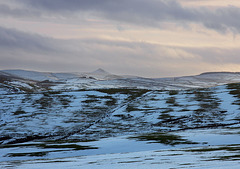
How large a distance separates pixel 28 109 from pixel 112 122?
104ft

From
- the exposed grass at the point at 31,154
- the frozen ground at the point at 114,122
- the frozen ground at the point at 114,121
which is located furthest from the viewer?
the frozen ground at the point at 114,121

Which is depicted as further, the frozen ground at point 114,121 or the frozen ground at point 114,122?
the frozen ground at point 114,121

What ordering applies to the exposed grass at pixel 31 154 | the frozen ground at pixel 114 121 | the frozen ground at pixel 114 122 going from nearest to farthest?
the exposed grass at pixel 31 154 → the frozen ground at pixel 114 122 → the frozen ground at pixel 114 121

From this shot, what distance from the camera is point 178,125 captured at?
82000 millimetres

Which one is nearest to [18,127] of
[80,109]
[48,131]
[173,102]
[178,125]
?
[48,131]

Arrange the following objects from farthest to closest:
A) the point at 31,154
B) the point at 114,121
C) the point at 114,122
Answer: the point at 114,121, the point at 114,122, the point at 31,154

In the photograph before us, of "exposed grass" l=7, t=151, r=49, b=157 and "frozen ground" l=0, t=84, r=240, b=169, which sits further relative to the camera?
"frozen ground" l=0, t=84, r=240, b=169

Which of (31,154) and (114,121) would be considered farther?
(114,121)

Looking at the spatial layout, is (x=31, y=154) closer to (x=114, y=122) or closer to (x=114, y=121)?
(x=114, y=122)

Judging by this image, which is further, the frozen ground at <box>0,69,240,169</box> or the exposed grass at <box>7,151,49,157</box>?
the frozen ground at <box>0,69,240,169</box>

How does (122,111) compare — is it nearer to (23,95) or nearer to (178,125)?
(178,125)

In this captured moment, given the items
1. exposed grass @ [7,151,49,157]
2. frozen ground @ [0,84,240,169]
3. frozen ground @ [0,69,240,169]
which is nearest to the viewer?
exposed grass @ [7,151,49,157]

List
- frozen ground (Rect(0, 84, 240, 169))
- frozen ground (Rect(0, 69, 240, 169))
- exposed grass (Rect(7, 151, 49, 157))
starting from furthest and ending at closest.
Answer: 1. frozen ground (Rect(0, 84, 240, 169))
2. frozen ground (Rect(0, 69, 240, 169))
3. exposed grass (Rect(7, 151, 49, 157))

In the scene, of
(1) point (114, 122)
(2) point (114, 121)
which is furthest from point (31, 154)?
(2) point (114, 121)
